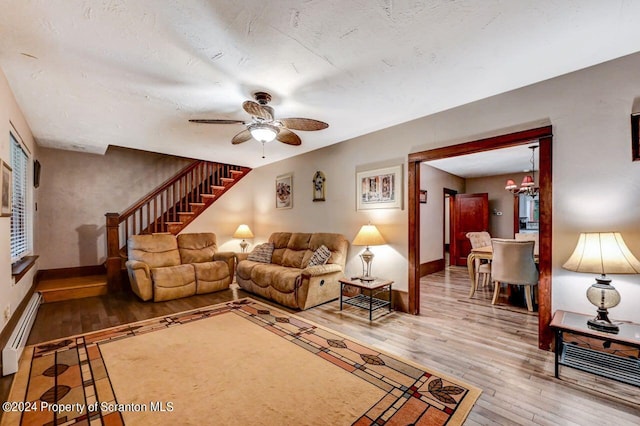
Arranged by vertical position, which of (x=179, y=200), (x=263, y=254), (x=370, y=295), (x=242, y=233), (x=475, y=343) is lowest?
(x=475, y=343)

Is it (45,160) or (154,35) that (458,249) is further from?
(45,160)

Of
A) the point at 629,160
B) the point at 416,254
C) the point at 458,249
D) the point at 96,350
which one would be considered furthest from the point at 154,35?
the point at 458,249

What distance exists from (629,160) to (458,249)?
18.4ft

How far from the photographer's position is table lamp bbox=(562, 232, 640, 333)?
6.56ft

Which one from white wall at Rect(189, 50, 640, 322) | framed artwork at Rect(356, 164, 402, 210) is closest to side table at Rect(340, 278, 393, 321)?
framed artwork at Rect(356, 164, 402, 210)

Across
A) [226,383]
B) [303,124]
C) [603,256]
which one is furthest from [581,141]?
[226,383]

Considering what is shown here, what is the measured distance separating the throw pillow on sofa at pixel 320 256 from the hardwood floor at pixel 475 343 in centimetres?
62

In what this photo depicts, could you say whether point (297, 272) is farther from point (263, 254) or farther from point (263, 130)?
point (263, 130)

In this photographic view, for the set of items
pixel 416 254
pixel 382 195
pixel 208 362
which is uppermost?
pixel 382 195

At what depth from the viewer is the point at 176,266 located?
453 centimetres

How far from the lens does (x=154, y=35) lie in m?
1.89

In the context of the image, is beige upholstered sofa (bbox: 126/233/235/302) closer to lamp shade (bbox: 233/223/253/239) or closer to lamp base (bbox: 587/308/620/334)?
lamp shade (bbox: 233/223/253/239)

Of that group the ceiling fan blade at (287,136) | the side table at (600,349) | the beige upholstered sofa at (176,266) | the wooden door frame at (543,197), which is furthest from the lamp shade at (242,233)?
the side table at (600,349)

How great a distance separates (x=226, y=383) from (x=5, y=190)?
257 cm
